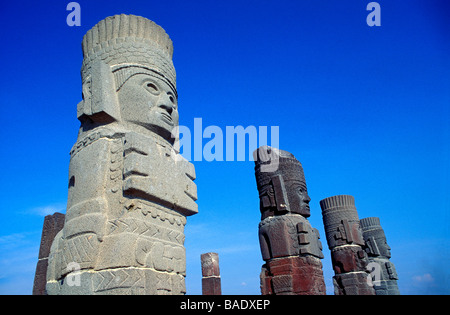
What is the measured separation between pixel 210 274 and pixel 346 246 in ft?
16.1

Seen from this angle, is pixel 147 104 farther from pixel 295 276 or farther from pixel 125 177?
pixel 295 276

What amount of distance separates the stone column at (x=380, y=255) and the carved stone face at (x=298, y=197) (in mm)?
6817

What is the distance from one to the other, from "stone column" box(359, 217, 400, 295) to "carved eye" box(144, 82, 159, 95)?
12.2 metres

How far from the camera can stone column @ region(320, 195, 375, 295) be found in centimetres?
1105

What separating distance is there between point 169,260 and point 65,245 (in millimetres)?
1140

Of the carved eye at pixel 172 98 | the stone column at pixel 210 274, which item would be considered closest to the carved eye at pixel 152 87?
the carved eye at pixel 172 98

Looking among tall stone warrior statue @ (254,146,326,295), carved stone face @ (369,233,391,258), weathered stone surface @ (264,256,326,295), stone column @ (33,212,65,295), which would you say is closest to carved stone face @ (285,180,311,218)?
tall stone warrior statue @ (254,146,326,295)

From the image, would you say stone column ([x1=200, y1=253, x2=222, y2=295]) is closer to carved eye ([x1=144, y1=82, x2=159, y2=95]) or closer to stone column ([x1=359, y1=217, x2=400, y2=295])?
stone column ([x1=359, y1=217, x2=400, y2=295])

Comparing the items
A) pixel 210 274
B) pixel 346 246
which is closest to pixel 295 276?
pixel 210 274

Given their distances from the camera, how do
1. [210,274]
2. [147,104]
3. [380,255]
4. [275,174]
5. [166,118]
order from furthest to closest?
[380,255] < [210,274] < [275,174] < [166,118] < [147,104]

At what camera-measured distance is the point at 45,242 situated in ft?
23.9

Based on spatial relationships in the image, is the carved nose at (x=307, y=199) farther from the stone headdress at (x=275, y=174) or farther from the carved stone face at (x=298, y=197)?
the stone headdress at (x=275, y=174)
